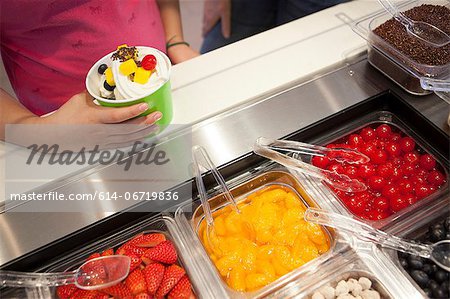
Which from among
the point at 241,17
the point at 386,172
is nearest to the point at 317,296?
the point at 386,172

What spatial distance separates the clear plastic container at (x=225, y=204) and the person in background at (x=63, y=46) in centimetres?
27

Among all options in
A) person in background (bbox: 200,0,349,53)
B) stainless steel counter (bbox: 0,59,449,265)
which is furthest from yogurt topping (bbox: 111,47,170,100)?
person in background (bbox: 200,0,349,53)

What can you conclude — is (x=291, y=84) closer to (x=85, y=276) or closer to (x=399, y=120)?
(x=399, y=120)

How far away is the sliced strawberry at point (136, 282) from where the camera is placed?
0.99m

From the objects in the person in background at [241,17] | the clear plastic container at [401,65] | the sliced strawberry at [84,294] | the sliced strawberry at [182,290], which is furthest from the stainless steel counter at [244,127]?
the person in background at [241,17]

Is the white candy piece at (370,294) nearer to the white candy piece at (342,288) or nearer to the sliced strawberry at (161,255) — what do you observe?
the white candy piece at (342,288)

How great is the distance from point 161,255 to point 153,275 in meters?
0.05

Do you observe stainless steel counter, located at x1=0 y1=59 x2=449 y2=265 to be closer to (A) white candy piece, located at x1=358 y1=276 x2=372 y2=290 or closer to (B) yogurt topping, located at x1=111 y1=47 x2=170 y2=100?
(B) yogurt topping, located at x1=111 y1=47 x2=170 y2=100

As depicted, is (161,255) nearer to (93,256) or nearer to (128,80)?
(93,256)

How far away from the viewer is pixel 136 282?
1.00 m

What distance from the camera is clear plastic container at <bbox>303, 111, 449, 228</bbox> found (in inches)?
42.9

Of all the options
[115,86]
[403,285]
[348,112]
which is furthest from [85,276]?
[348,112]

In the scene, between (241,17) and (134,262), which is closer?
(134,262)

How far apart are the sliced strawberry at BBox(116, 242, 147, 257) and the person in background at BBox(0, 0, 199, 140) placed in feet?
1.01
